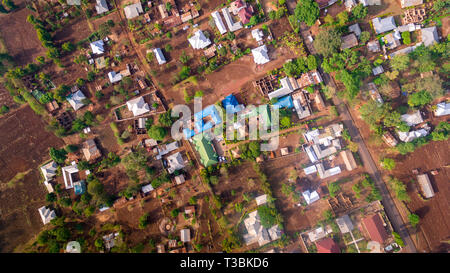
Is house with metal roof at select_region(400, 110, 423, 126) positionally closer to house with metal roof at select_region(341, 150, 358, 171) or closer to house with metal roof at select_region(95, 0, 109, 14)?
house with metal roof at select_region(341, 150, 358, 171)

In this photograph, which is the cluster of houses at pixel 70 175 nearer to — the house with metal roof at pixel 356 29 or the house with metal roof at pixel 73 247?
the house with metal roof at pixel 73 247

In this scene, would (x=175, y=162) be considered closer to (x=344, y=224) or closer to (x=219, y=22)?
(x=219, y=22)

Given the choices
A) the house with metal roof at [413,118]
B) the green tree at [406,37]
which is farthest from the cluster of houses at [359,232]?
the green tree at [406,37]

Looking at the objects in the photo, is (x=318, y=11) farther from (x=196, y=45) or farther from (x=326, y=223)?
(x=326, y=223)

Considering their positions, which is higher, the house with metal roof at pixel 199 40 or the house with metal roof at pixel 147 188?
the house with metal roof at pixel 199 40

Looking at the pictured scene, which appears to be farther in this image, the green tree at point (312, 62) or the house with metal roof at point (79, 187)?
the house with metal roof at point (79, 187)
